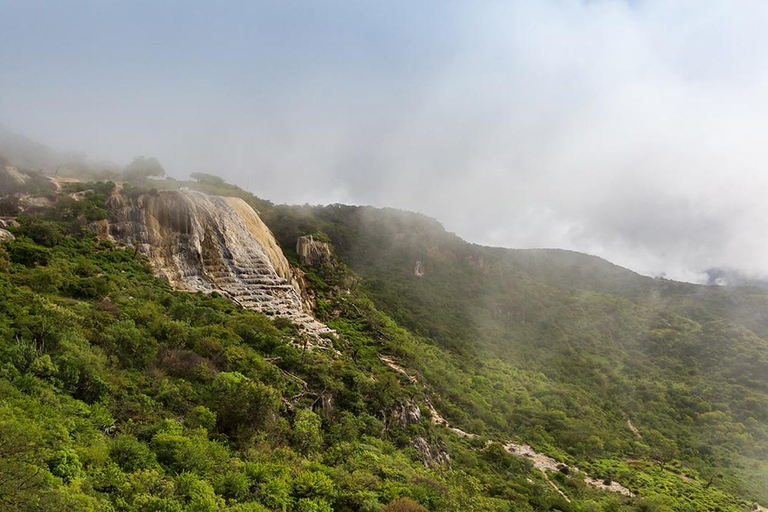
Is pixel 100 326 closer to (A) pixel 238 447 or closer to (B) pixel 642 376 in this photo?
(A) pixel 238 447

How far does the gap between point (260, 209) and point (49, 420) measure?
215 ft

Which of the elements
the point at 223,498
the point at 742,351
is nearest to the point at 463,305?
the point at 742,351

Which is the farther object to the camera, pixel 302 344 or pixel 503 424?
pixel 503 424

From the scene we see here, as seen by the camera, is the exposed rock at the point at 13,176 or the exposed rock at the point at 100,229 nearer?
the exposed rock at the point at 100,229

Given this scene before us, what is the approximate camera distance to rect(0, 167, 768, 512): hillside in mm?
10977

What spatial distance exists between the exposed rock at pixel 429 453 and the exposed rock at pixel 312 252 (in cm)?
3790

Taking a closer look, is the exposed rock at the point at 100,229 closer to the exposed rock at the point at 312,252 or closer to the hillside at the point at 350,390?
the hillside at the point at 350,390

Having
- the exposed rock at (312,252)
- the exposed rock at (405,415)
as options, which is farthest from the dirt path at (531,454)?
the exposed rock at (312,252)

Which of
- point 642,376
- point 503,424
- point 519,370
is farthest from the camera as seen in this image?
point 642,376

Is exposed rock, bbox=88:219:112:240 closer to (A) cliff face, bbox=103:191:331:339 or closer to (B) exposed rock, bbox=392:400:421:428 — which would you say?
(A) cliff face, bbox=103:191:331:339

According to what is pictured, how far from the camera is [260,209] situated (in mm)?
72812

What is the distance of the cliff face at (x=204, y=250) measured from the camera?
36062mm

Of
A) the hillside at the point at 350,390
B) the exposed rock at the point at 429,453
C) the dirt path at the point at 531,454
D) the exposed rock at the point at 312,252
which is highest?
the exposed rock at the point at 312,252

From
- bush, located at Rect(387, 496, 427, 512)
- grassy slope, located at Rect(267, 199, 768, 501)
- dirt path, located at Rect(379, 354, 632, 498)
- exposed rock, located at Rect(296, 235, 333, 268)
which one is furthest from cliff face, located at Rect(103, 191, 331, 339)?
bush, located at Rect(387, 496, 427, 512)
